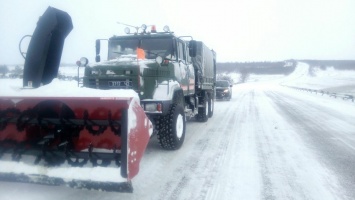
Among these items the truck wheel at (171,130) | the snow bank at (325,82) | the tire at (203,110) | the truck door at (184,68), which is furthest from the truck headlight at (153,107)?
the snow bank at (325,82)

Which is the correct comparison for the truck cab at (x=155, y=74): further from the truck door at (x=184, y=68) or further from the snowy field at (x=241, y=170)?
the snowy field at (x=241, y=170)

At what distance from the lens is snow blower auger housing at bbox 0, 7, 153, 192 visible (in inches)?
143

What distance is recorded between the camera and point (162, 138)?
6328 mm

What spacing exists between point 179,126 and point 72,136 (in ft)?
9.55

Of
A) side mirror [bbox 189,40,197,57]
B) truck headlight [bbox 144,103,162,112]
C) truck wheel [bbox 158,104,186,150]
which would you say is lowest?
truck wheel [bbox 158,104,186,150]

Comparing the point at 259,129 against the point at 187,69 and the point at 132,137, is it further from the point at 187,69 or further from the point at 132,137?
the point at 132,137

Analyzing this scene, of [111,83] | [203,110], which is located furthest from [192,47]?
[203,110]

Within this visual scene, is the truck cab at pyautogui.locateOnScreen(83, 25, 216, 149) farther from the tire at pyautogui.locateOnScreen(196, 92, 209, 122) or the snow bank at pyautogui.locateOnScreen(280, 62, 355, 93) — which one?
the snow bank at pyautogui.locateOnScreen(280, 62, 355, 93)

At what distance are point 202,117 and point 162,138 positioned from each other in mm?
4803

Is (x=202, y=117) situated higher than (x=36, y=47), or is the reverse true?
(x=36, y=47)

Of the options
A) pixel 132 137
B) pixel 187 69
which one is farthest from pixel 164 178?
pixel 187 69

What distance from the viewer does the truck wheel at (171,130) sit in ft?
20.3

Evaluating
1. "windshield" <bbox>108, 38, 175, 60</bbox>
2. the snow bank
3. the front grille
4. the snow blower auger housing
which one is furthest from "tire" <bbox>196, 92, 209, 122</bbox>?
the snow bank

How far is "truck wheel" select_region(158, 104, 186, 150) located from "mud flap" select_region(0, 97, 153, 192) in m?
1.90
